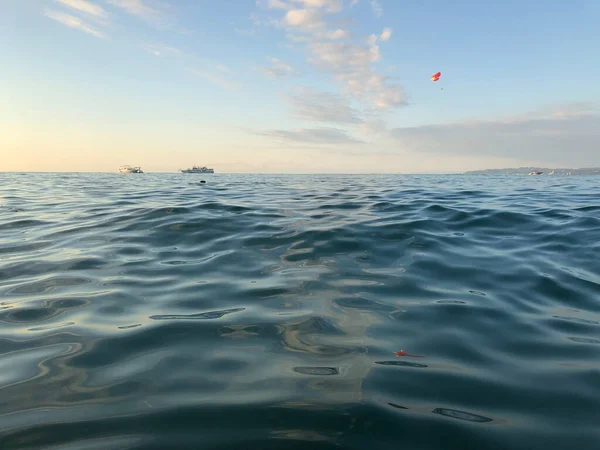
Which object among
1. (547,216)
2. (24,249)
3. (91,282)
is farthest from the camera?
(547,216)

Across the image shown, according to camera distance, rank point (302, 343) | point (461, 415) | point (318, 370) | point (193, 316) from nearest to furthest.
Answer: point (461, 415) → point (318, 370) → point (302, 343) → point (193, 316)

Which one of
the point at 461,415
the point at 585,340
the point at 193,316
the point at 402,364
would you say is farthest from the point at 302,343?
the point at 585,340

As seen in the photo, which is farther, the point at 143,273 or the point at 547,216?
the point at 547,216

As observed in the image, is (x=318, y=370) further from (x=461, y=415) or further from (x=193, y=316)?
(x=193, y=316)

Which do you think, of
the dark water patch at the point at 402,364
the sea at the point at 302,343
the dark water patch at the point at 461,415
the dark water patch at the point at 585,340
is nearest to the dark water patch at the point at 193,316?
the sea at the point at 302,343

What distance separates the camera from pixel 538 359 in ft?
11.5

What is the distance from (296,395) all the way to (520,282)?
4684 millimetres

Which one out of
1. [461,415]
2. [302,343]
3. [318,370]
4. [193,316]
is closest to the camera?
[461,415]

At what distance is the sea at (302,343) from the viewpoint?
8.29 ft

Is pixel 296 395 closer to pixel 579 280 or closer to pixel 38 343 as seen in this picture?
pixel 38 343

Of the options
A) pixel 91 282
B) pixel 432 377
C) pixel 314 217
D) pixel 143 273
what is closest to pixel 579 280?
pixel 432 377

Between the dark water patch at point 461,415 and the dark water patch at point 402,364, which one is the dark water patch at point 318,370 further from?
the dark water patch at point 461,415

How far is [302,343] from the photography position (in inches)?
151

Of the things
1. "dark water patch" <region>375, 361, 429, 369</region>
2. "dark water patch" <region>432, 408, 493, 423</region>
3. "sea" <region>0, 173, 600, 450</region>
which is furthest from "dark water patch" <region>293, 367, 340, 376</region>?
"dark water patch" <region>432, 408, 493, 423</region>
